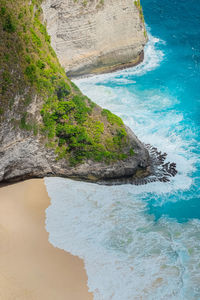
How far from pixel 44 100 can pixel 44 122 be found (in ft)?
3.58

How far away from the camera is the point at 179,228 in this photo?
1520 cm

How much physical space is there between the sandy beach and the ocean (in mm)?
435

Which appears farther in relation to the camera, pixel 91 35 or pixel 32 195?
pixel 91 35

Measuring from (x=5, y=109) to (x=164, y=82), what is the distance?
652 inches

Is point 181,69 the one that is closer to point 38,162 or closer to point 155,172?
point 155,172

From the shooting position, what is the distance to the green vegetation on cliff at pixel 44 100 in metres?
15.3

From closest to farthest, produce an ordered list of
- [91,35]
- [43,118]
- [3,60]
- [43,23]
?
[3,60]
[43,118]
[43,23]
[91,35]

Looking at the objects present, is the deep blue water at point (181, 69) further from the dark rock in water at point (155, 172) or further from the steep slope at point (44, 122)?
the steep slope at point (44, 122)

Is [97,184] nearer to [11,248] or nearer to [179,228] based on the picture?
[179,228]

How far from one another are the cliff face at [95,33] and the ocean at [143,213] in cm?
202

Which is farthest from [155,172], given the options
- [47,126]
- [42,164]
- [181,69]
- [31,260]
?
[181,69]

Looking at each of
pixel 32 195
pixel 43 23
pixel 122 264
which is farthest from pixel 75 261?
pixel 43 23

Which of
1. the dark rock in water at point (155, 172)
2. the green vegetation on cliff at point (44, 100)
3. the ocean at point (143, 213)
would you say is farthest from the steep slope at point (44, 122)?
the ocean at point (143, 213)

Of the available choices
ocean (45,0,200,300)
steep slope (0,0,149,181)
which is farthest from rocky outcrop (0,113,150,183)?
ocean (45,0,200,300)
